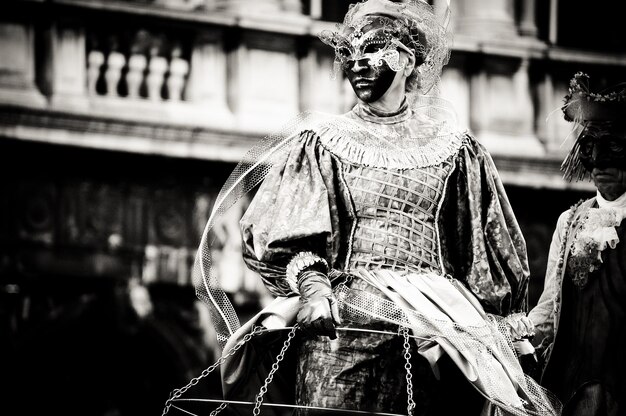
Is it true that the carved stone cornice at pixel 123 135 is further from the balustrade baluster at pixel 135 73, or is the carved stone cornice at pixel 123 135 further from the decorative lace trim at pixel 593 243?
the decorative lace trim at pixel 593 243

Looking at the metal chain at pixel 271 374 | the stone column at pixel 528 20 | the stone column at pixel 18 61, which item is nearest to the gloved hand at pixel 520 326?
the metal chain at pixel 271 374

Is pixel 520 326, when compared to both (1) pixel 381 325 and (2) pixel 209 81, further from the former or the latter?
(2) pixel 209 81

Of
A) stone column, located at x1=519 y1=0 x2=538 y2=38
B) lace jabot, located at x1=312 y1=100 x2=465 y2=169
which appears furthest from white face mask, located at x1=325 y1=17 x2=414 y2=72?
stone column, located at x1=519 y1=0 x2=538 y2=38

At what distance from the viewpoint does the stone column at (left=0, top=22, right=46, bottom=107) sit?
1605 centimetres

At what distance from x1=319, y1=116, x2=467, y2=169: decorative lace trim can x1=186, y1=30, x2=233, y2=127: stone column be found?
7.55 metres

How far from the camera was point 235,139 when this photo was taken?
53.7 ft

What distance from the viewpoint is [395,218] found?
28.2 ft

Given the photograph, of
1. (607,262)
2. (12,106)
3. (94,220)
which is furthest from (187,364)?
(607,262)

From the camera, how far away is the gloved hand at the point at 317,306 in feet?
26.5

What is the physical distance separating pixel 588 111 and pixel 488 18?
27.1ft

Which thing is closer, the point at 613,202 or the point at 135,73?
the point at 613,202

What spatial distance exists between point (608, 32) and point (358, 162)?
31.8 feet

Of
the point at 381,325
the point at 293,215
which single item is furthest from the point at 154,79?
the point at 381,325

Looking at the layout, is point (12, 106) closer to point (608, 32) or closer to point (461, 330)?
point (608, 32)
